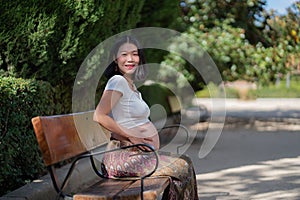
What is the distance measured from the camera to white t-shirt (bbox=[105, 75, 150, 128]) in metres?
3.79

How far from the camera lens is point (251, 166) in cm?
726

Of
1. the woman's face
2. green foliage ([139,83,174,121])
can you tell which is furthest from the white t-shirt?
green foliage ([139,83,174,121])

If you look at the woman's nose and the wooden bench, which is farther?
the woman's nose

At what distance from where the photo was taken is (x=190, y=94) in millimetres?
12922

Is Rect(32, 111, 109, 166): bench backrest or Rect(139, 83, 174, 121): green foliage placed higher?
Rect(32, 111, 109, 166): bench backrest

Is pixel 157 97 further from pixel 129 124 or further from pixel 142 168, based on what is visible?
pixel 142 168

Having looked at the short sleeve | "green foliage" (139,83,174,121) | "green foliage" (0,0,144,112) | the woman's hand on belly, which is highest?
"green foliage" (0,0,144,112)

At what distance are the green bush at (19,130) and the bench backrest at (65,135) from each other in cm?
81

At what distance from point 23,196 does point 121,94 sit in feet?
4.16

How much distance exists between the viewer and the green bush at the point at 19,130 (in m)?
4.59

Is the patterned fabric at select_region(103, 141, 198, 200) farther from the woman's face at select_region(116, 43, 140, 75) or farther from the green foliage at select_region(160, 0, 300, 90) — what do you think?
the green foliage at select_region(160, 0, 300, 90)

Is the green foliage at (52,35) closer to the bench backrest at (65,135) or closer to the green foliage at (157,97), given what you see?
the bench backrest at (65,135)

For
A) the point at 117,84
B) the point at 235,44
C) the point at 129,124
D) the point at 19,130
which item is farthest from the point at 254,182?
the point at 235,44

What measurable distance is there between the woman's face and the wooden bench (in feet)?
1.71
